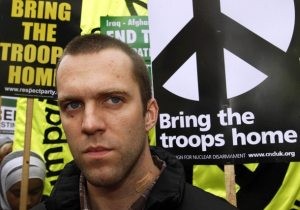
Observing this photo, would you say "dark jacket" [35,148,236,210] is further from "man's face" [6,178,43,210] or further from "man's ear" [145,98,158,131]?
"man's face" [6,178,43,210]

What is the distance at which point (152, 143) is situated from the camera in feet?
7.29

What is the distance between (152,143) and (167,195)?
1.31 meters

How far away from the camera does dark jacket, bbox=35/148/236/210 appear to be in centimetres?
91

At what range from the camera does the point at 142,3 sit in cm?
237

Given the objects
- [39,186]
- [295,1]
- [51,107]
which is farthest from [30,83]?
[295,1]

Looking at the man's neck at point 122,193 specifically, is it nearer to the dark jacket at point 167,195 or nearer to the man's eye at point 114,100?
the dark jacket at point 167,195

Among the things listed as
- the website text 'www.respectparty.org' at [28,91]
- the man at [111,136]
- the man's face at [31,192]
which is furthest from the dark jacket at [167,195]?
the man's face at [31,192]

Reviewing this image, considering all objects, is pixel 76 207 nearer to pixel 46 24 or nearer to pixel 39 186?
pixel 46 24

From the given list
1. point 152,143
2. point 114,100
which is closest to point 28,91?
point 152,143

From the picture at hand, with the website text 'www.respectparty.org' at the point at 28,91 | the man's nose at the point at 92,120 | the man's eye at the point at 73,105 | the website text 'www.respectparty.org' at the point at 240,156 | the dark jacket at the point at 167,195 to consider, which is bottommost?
the dark jacket at the point at 167,195

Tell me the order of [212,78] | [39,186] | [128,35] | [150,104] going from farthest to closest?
1. [39,186]
2. [128,35]
3. [212,78]
4. [150,104]

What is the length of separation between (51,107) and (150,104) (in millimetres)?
1443

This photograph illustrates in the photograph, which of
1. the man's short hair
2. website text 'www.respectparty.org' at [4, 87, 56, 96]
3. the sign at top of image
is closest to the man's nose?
the man's short hair

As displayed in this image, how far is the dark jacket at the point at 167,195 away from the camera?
0.91 m
